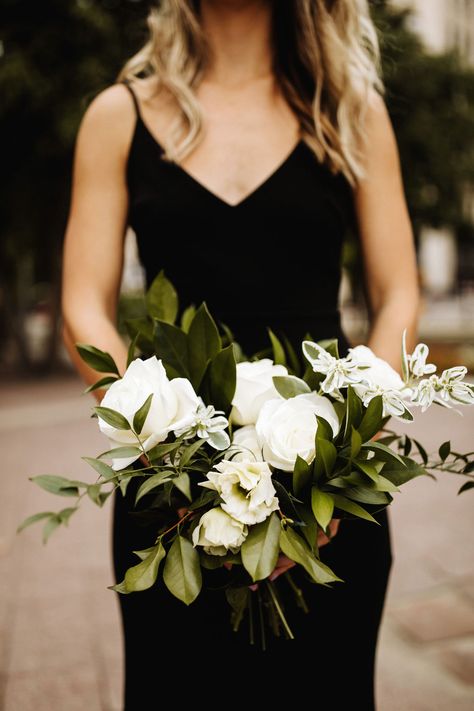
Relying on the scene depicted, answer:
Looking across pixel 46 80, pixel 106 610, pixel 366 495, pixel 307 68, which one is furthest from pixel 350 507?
pixel 46 80

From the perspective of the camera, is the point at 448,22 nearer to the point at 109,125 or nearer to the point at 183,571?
the point at 109,125

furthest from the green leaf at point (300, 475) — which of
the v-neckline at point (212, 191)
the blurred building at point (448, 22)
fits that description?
the blurred building at point (448, 22)

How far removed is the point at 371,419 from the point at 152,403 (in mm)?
340

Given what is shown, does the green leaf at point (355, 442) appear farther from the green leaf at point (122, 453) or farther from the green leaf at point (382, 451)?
the green leaf at point (122, 453)

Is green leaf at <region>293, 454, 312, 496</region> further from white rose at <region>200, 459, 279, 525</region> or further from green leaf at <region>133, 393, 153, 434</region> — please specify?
green leaf at <region>133, 393, 153, 434</region>

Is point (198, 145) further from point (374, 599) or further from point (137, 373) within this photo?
point (374, 599)

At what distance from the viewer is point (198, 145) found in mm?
1641

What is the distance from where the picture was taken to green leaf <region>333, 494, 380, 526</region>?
1058 mm

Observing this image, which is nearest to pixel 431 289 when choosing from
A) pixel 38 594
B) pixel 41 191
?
pixel 41 191

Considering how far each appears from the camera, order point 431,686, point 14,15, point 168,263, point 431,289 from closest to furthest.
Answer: point 168,263 < point 431,686 < point 14,15 < point 431,289

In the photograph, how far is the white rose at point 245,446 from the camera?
1.10 metres

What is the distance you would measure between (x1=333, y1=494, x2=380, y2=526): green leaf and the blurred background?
0.66 m

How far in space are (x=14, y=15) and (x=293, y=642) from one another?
36.4ft

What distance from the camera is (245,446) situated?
113cm
